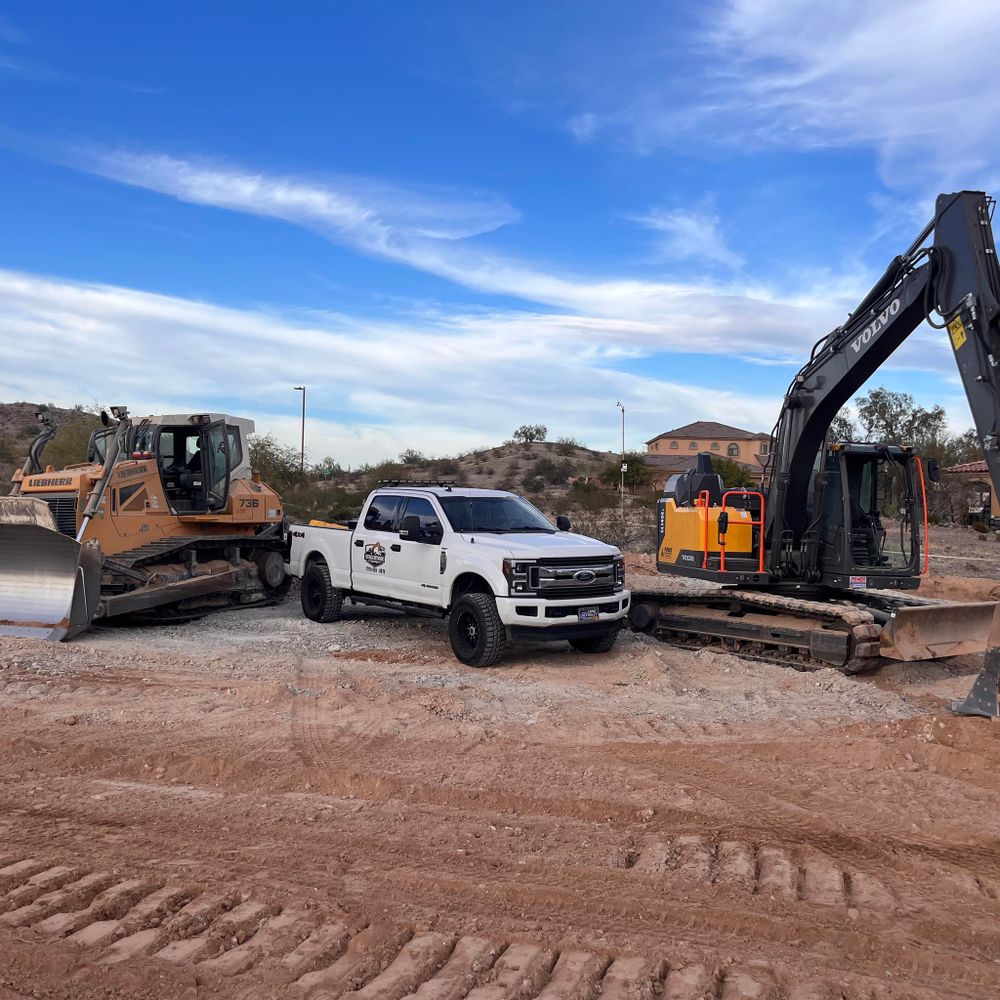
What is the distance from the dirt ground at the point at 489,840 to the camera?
13.3ft

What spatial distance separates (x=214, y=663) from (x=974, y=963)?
8557mm

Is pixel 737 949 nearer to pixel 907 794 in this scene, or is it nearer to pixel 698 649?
pixel 907 794

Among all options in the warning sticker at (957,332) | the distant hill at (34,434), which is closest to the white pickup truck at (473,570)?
the warning sticker at (957,332)

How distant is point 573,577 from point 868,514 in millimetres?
3668

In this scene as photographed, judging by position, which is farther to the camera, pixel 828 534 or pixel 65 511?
pixel 65 511

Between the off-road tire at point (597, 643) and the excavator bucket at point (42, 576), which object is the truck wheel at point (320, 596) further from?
the off-road tire at point (597, 643)

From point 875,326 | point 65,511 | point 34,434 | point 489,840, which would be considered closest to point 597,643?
point 875,326

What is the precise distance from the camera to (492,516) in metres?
12.5

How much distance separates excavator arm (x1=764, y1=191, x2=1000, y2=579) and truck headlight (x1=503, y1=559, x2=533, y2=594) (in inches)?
126

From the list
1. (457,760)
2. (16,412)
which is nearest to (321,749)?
(457,760)

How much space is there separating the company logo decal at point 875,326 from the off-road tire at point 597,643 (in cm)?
430

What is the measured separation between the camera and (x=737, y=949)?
4.25 meters

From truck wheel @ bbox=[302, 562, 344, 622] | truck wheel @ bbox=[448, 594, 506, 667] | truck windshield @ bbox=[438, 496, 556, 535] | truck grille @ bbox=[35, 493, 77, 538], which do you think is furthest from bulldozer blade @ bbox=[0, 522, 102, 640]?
truck wheel @ bbox=[448, 594, 506, 667]

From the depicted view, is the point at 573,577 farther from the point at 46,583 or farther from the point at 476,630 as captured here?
the point at 46,583
